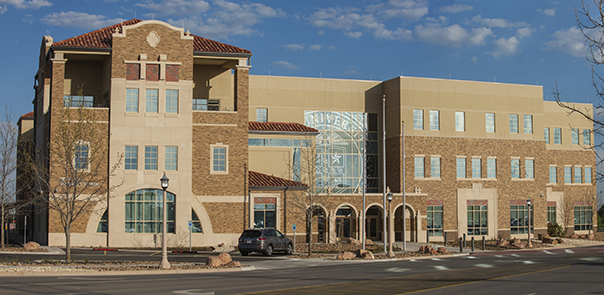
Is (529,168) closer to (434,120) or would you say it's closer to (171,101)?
(434,120)

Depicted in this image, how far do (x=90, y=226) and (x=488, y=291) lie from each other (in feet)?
93.6

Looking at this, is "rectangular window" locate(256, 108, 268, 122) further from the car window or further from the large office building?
the car window

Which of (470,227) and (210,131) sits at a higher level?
(210,131)

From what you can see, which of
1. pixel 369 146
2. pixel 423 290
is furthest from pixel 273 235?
pixel 369 146

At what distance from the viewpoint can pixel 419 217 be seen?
4975 cm

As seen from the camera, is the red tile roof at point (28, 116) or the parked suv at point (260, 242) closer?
the parked suv at point (260, 242)

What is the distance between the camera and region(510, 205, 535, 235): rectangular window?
56438 mm

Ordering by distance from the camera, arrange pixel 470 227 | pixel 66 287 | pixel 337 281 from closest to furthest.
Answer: pixel 66 287 → pixel 337 281 → pixel 470 227

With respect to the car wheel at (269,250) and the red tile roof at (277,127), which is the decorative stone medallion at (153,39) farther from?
the car wheel at (269,250)

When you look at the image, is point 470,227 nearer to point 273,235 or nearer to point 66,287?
point 273,235

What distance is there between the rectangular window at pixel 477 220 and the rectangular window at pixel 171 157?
29.0m

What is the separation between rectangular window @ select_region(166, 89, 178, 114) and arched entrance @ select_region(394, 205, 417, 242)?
22011 millimetres

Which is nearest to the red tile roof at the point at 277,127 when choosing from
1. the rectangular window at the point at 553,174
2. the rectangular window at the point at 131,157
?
the rectangular window at the point at 131,157

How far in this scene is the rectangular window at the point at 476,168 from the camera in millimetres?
55156
